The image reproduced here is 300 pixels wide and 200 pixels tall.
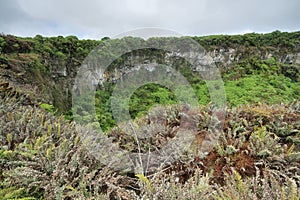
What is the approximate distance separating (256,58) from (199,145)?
26.7 m

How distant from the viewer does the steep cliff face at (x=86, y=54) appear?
16.0 m

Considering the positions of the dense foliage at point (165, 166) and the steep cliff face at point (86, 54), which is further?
the steep cliff face at point (86, 54)

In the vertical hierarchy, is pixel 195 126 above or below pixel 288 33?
below

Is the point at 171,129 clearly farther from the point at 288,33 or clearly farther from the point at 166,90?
the point at 288,33

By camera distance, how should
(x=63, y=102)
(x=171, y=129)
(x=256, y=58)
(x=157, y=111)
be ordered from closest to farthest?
(x=171, y=129)
(x=157, y=111)
(x=63, y=102)
(x=256, y=58)

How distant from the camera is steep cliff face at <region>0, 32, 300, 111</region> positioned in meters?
16.0

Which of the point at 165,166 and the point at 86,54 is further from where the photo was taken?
the point at 86,54

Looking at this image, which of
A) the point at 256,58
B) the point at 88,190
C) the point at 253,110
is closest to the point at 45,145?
the point at 88,190

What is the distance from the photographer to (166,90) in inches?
864

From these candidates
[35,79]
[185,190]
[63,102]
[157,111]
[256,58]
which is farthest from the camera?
[256,58]

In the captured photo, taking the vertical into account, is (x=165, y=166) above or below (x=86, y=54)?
below

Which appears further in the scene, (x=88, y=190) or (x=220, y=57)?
(x=220, y=57)

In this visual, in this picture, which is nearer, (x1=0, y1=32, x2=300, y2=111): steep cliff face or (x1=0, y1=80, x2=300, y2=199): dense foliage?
(x1=0, y1=80, x2=300, y2=199): dense foliage

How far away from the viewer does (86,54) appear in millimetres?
25078
